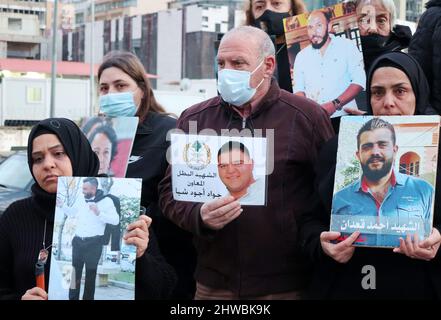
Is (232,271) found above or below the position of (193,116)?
below

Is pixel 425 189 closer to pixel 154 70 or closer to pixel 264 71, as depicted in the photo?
pixel 264 71

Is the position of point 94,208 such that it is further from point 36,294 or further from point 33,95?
point 33,95

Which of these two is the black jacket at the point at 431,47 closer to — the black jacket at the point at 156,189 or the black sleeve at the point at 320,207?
the black sleeve at the point at 320,207

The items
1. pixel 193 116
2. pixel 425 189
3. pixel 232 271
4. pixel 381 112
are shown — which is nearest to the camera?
pixel 425 189

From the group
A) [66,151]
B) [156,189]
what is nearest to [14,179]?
[156,189]

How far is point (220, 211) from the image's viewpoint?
3230mm

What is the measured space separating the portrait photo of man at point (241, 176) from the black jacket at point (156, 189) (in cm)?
93

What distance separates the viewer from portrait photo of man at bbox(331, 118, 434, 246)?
9.78 feet

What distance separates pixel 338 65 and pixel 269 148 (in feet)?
2.97

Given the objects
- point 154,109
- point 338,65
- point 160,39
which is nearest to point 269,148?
point 338,65

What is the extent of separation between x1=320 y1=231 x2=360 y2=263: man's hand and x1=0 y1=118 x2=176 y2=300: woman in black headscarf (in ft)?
2.53

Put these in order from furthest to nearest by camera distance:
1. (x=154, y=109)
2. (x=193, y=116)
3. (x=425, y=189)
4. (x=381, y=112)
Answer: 1. (x=154, y=109)
2. (x=193, y=116)
3. (x=381, y=112)
4. (x=425, y=189)

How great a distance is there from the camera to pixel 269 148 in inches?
133

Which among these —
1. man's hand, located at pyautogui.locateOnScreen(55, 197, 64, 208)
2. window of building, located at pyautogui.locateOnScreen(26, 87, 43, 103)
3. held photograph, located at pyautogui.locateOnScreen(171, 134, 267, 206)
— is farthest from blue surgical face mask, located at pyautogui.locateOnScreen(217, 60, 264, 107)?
window of building, located at pyautogui.locateOnScreen(26, 87, 43, 103)
